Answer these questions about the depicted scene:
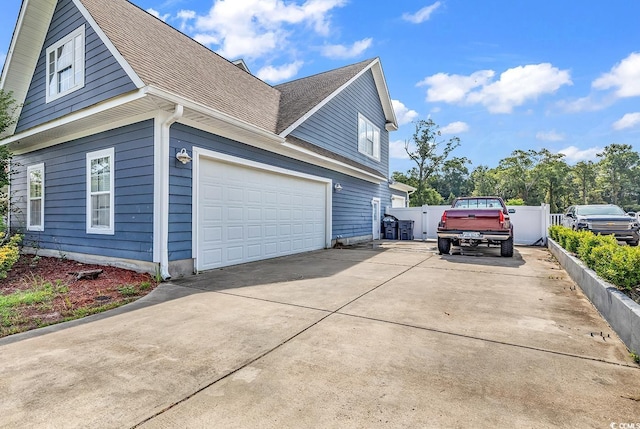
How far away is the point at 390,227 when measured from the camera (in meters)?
15.2

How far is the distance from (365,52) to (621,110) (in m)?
30.5

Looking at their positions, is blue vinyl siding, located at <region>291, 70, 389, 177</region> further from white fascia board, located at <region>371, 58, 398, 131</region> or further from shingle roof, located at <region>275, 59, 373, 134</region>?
shingle roof, located at <region>275, 59, 373, 134</region>

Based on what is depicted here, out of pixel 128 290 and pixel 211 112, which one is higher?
pixel 211 112

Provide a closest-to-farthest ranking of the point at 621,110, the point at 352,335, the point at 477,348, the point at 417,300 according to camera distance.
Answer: the point at 477,348 < the point at 352,335 < the point at 417,300 < the point at 621,110

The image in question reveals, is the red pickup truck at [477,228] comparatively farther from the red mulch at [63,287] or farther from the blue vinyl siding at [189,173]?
the red mulch at [63,287]

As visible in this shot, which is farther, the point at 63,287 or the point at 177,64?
the point at 177,64

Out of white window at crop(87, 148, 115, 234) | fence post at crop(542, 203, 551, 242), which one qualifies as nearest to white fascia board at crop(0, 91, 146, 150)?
white window at crop(87, 148, 115, 234)

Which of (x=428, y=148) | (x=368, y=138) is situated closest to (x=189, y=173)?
(x=368, y=138)

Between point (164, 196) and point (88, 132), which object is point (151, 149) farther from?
point (88, 132)

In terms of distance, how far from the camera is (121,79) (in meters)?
5.82

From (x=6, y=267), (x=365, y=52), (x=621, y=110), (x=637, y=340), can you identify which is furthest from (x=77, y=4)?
(x=621, y=110)

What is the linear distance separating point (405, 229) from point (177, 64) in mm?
11379

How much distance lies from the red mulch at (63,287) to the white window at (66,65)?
3911 mm

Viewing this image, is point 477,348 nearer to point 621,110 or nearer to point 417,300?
point 417,300
